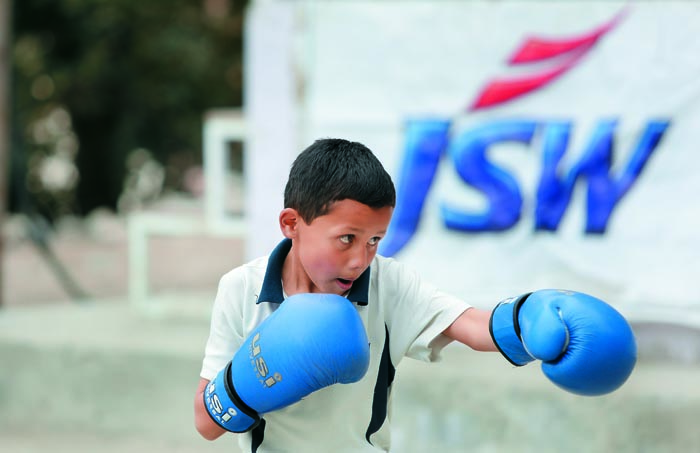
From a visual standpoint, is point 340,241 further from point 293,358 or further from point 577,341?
point 577,341

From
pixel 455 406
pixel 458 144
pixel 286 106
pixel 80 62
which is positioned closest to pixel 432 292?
pixel 455 406

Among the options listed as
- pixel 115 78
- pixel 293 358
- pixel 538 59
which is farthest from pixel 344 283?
pixel 115 78

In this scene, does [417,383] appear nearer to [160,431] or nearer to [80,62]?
[160,431]

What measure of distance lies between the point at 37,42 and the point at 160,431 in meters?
9.92

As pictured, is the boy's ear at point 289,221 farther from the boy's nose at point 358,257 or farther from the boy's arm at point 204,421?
the boy's arm at point 204,421

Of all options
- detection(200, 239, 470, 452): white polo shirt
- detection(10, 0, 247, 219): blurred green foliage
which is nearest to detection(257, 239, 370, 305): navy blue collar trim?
detection(200, 239, 470, 452): white polo shirt

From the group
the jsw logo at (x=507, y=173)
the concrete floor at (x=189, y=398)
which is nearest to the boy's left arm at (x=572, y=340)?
the concrete floor at (x=189, y=398)

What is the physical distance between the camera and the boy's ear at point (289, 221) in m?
1.96

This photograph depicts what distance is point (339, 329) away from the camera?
1.82 m

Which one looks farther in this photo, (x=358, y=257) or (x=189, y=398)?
(x=189, y=398)

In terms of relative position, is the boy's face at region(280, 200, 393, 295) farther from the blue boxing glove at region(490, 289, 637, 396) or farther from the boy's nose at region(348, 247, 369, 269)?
the blue boxing glove at region(490, 289, 637, 396)

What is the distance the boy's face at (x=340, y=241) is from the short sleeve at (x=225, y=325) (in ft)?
0.55

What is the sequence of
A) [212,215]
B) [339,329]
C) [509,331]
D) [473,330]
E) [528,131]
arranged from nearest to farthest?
[339,329] → [509,331] → [473,330] → [528,131] → [212,215]

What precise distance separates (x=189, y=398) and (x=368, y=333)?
3.34 metres
